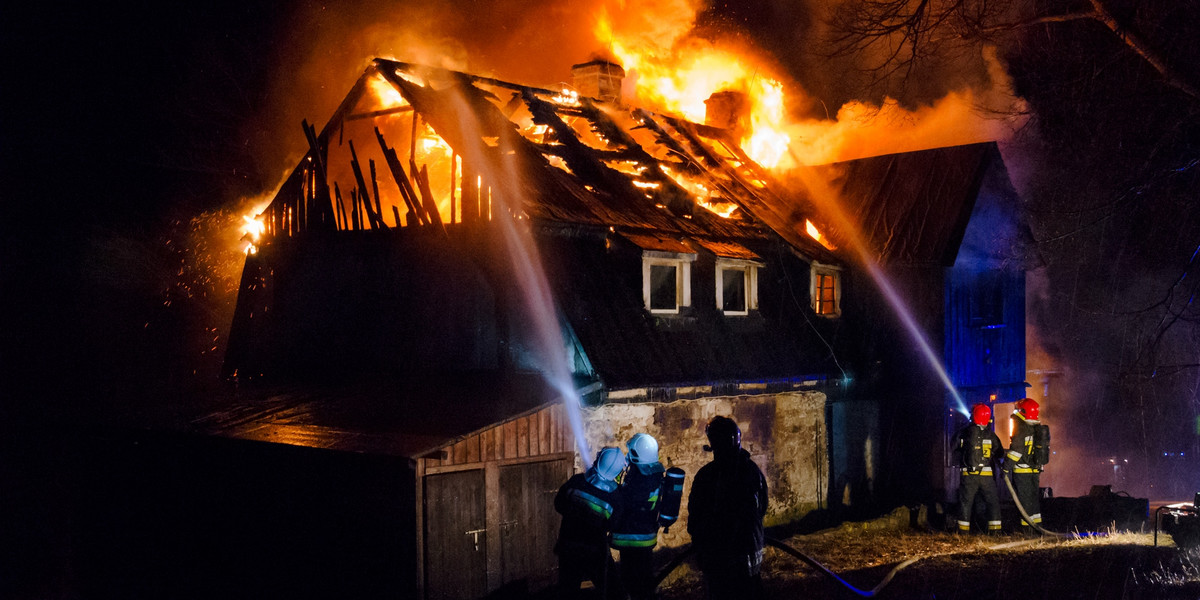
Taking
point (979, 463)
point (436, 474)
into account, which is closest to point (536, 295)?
point (436, 474)

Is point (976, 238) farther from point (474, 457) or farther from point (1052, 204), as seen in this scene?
point (474, 457)

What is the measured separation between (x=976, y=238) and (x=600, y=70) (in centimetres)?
979

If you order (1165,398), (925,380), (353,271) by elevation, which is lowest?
(1165,398)

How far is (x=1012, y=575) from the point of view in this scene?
10367 mm

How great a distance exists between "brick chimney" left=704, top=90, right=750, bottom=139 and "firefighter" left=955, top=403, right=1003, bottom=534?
1153cm

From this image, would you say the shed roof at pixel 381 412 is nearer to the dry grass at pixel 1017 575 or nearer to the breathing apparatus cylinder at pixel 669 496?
the breathing apparatus cylinder at pixel 669 496

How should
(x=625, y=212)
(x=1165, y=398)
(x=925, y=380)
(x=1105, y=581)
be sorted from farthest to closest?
(x=1165, y=398)
(x=925, y=380)
(x=625, y=212)
(x=1105, y=581)

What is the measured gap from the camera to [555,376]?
13.7 m

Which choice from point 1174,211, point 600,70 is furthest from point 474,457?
point 1174,211

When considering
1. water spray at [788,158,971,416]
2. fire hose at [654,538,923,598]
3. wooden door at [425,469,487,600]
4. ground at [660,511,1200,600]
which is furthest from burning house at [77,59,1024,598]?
fire hose at [654,538,923,598]

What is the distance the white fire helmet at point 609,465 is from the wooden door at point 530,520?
3.97 m

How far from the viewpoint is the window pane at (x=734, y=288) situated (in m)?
17.2

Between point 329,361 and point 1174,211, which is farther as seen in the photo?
point 1174,211

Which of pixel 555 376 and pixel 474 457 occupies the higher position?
pixel 555 376
